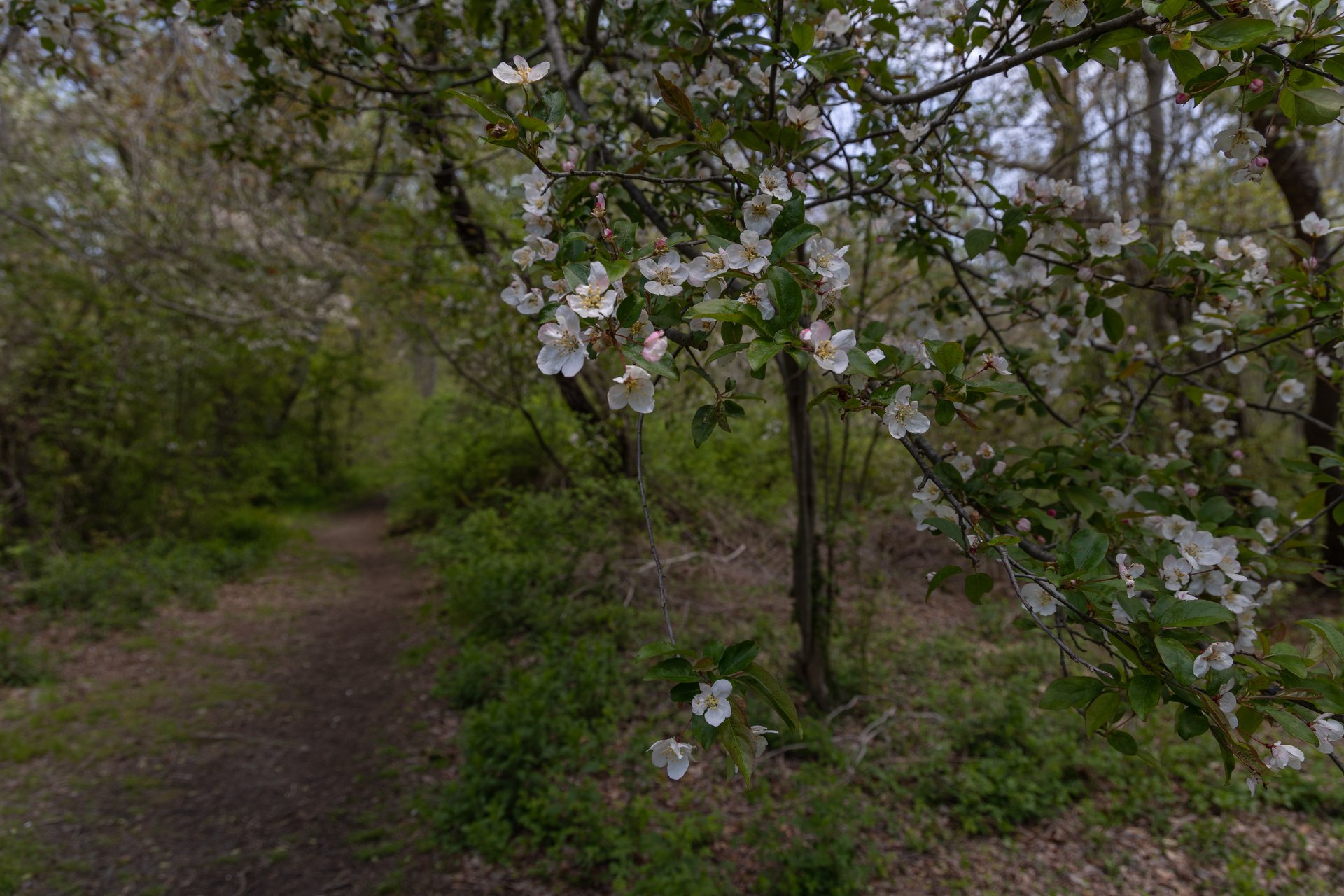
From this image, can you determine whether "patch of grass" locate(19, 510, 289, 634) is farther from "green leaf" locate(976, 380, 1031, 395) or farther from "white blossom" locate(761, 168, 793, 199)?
"green leaf" locate(976, 380, 1031, 395)

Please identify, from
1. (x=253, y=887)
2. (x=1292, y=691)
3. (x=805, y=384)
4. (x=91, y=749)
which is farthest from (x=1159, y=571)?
(x=91, y=749)

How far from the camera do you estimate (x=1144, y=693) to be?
3.41 feet

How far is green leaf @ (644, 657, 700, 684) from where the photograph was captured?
0.98 meters

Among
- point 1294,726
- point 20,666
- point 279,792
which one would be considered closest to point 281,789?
point 279,792

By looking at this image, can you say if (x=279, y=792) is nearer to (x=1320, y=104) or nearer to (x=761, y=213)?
(x=761, y=213)

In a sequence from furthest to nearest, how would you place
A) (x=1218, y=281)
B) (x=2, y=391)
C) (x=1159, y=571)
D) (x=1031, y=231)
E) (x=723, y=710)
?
1. (x=2, y=391)
2. (x=1031, y=231)
3. (x=1218, y=281)
4. (x=1159, y=571)
5. (x=723, y=710)

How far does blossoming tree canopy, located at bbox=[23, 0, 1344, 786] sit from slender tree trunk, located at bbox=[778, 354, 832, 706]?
1.75 ft

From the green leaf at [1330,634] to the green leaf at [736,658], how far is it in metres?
0.82

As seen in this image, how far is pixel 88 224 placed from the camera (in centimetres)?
514

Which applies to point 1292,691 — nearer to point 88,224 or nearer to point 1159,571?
point 1159,571

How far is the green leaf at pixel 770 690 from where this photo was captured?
0.98 meters

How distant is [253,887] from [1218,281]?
388 centimetres

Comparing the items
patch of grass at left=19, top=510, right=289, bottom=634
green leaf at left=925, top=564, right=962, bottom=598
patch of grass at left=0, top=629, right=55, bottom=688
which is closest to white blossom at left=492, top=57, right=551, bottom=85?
green leaf at left=925, top=564, right=962, bottom=598

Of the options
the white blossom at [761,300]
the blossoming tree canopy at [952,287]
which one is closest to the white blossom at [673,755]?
the blossoming tree canopy at [952,287]
